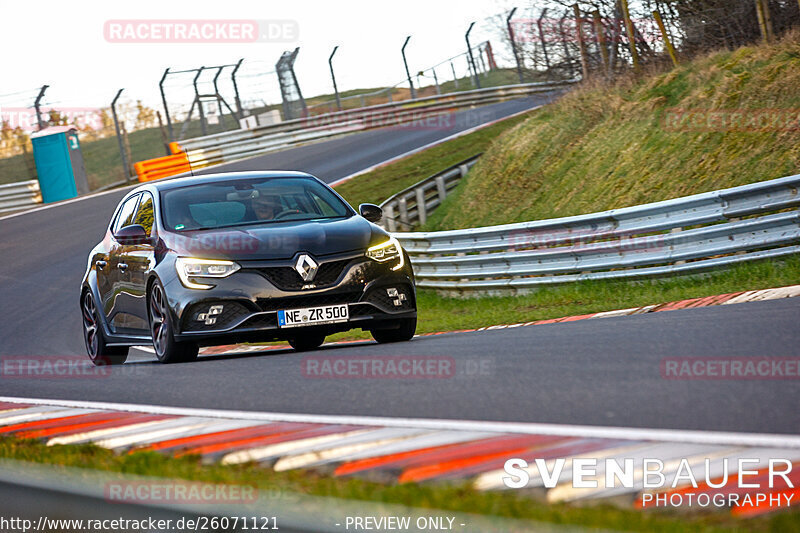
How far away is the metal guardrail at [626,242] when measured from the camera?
10.7 meters

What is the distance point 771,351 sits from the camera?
5.68m

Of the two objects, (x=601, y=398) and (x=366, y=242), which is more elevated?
(x=366, y=242)

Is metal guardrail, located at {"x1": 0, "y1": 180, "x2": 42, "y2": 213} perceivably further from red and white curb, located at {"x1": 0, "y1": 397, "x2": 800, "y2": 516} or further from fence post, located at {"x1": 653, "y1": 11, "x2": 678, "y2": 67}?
red and white curb, located at {"x1": 0, "y1": 397, "x2": 800, "y2": 516}

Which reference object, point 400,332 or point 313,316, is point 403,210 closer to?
point 400,332

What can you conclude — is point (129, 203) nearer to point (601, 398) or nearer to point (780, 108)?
point (601, 398)

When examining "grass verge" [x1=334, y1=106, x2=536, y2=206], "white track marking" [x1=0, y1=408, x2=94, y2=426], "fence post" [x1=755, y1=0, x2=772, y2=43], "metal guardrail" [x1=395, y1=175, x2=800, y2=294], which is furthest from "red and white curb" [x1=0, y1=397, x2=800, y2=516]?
"grass verge" [x1=334, y1=106, x2=536, y2=206]

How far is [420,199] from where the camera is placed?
2122cm

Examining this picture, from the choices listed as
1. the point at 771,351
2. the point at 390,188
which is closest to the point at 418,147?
the point at 390,188

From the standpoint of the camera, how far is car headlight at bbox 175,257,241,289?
8.13 meters

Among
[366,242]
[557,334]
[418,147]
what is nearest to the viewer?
[557,334]

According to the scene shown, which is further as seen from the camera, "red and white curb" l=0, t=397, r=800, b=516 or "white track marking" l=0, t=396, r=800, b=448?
"white track marking" l=0, t=396, r=800, b=448

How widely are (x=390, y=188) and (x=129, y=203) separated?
542 inches

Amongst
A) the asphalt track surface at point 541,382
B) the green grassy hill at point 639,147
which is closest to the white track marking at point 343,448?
the asphalt track surface at point 541,382

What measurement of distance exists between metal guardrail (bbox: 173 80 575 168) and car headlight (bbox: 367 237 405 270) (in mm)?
21880
